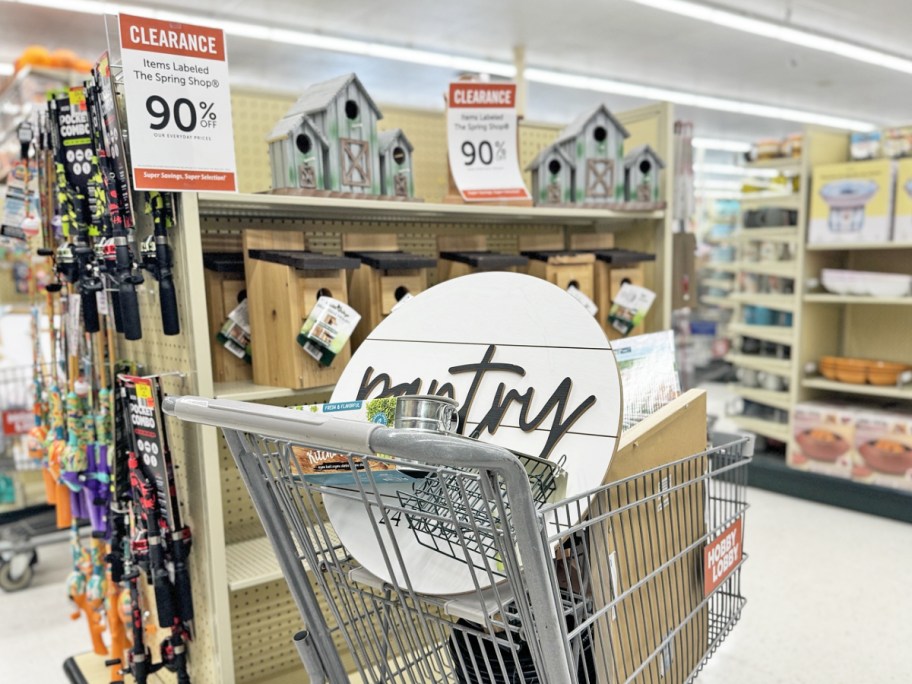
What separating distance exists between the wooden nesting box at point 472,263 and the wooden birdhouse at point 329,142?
36cm

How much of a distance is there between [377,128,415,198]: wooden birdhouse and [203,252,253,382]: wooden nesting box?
55 cm

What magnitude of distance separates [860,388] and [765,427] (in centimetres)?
66

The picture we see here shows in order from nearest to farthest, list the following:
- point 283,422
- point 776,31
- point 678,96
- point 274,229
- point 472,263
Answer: point 283,422 < point 274,229 < point 472,263 < point 776,31 < point 678,96

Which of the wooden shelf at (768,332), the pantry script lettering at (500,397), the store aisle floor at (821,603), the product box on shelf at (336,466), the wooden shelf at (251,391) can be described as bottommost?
the store aisle floor at (821,603)

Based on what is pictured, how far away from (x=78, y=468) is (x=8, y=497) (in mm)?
1862

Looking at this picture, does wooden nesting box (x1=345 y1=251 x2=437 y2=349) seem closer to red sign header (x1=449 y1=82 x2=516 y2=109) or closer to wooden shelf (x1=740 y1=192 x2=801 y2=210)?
red sign header (x1=449 y1=82 x2=516 y2=109)

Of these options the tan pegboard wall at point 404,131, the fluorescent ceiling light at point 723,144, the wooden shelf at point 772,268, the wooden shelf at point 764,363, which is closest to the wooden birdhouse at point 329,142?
the tan pegboard wall at point 404,131

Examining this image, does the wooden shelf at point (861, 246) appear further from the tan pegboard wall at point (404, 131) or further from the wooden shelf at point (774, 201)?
the tan pegboard wall at point (404, 131)

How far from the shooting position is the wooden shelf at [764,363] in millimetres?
4266

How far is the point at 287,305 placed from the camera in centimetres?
187

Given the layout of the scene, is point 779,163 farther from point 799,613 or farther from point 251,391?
point 251,391

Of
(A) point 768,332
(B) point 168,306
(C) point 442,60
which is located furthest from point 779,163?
(C) point 442,60

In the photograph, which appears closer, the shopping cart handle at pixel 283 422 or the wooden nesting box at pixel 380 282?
the shopping cart handle at pixel 283 422

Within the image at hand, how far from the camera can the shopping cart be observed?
742mm
